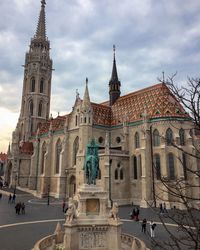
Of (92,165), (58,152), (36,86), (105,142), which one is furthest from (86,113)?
(36,86)

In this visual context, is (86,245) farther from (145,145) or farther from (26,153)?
(26,153)

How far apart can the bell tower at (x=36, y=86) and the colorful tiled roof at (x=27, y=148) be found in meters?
2.80

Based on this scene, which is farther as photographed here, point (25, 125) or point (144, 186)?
point (25, 125)

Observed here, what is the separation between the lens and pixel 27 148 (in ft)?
186

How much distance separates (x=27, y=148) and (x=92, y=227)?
47889 millimetres

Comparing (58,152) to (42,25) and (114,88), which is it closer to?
(114,88)

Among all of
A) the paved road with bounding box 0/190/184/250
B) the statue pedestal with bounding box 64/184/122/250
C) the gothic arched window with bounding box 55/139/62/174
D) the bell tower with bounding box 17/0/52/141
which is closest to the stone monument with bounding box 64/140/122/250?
the statue pedestal with bounding box 64/184/122/250

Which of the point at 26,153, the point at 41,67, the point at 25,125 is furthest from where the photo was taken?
the point at 41,67

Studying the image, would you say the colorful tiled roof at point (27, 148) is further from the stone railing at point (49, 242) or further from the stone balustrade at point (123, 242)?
the stone balustrade at point (123, 242)

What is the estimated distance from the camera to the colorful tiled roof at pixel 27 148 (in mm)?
56000

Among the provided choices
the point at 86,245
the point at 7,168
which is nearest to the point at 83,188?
the point at 86,245

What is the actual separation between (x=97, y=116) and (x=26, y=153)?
74.4 feet

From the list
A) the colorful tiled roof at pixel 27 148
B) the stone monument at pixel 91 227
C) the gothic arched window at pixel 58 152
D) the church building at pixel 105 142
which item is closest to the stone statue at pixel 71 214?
the stone monument at pixel 91 227

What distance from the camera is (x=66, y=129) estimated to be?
147ft
